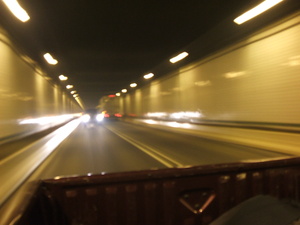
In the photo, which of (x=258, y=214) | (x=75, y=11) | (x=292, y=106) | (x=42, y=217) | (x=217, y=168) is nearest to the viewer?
(x=258, y=214)

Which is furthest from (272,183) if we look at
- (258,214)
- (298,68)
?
(298,68)

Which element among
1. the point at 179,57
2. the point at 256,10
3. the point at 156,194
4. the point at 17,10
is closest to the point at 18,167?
the point at 17,10

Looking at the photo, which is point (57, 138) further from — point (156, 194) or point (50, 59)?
point (156, 194)

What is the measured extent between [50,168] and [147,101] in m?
28.5

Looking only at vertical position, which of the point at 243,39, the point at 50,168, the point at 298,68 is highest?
the point at 243,39

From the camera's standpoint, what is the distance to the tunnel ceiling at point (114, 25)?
1103cm

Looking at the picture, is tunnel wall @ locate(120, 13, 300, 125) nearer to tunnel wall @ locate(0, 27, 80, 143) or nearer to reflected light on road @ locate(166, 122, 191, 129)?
reflected light on road @ locate(166, 122, 191, 129)

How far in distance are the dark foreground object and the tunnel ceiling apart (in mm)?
8255

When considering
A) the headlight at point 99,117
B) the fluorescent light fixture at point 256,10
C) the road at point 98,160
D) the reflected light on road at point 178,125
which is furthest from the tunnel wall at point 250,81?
the headlight at point 99,117

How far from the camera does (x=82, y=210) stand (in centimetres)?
308

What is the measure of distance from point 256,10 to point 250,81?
4.35 metres

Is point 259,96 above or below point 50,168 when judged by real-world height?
above

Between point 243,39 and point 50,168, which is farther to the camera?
point 243,39

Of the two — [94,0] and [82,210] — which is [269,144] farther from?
[82,210]
